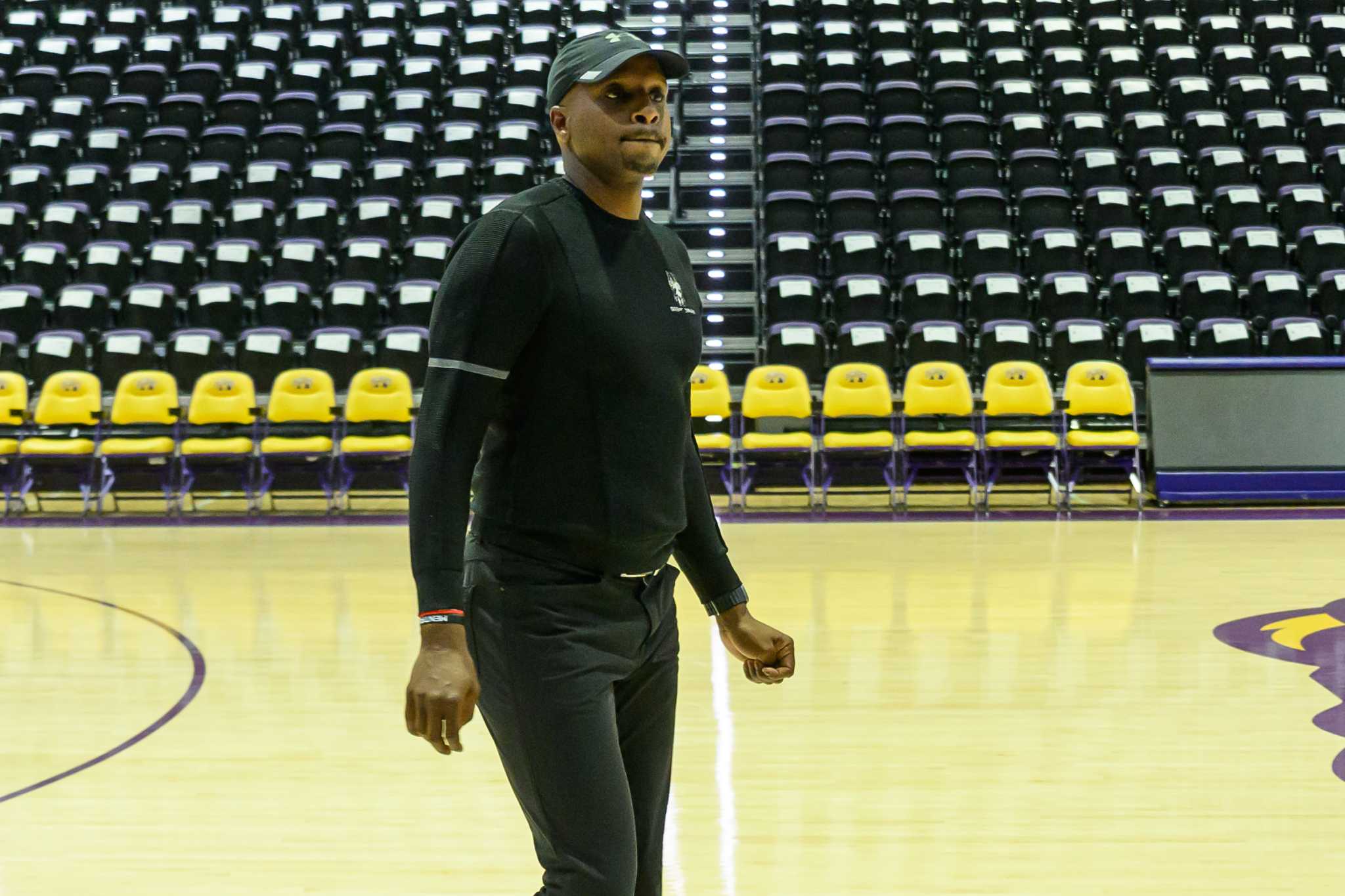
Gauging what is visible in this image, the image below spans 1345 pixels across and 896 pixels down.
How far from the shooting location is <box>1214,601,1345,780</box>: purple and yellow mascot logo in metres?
3.94

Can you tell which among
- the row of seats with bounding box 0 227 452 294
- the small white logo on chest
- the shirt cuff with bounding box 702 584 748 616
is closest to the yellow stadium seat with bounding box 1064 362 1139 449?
the row of seats with bounding box 0 227 452 294

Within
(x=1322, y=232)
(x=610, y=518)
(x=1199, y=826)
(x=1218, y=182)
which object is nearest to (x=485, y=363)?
(x=610, y=518)

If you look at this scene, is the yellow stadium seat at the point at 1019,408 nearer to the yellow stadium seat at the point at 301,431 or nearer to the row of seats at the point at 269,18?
the yellow stadium seat at the point at 301,431

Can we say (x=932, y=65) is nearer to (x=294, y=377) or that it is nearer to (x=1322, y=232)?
(x=1322, y=232)

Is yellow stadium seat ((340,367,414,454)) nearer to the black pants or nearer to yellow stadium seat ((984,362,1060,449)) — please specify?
yellow stadium seat ((984,362,1060,449))

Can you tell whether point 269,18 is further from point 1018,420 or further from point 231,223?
point 1018,420

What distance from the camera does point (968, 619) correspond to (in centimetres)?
479

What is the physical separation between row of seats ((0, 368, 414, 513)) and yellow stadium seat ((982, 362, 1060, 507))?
11.3ft

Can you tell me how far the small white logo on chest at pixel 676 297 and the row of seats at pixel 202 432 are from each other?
21.4ft

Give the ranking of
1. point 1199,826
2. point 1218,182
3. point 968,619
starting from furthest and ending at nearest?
point 1218,182
point 968,619
point 1199,826

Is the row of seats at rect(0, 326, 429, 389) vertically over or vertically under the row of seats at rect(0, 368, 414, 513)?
over

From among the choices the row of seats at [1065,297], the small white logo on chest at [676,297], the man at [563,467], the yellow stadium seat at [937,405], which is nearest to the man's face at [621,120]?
the man at [563,467]

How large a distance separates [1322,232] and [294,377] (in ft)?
22.4

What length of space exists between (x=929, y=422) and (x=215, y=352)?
14.7 ft
